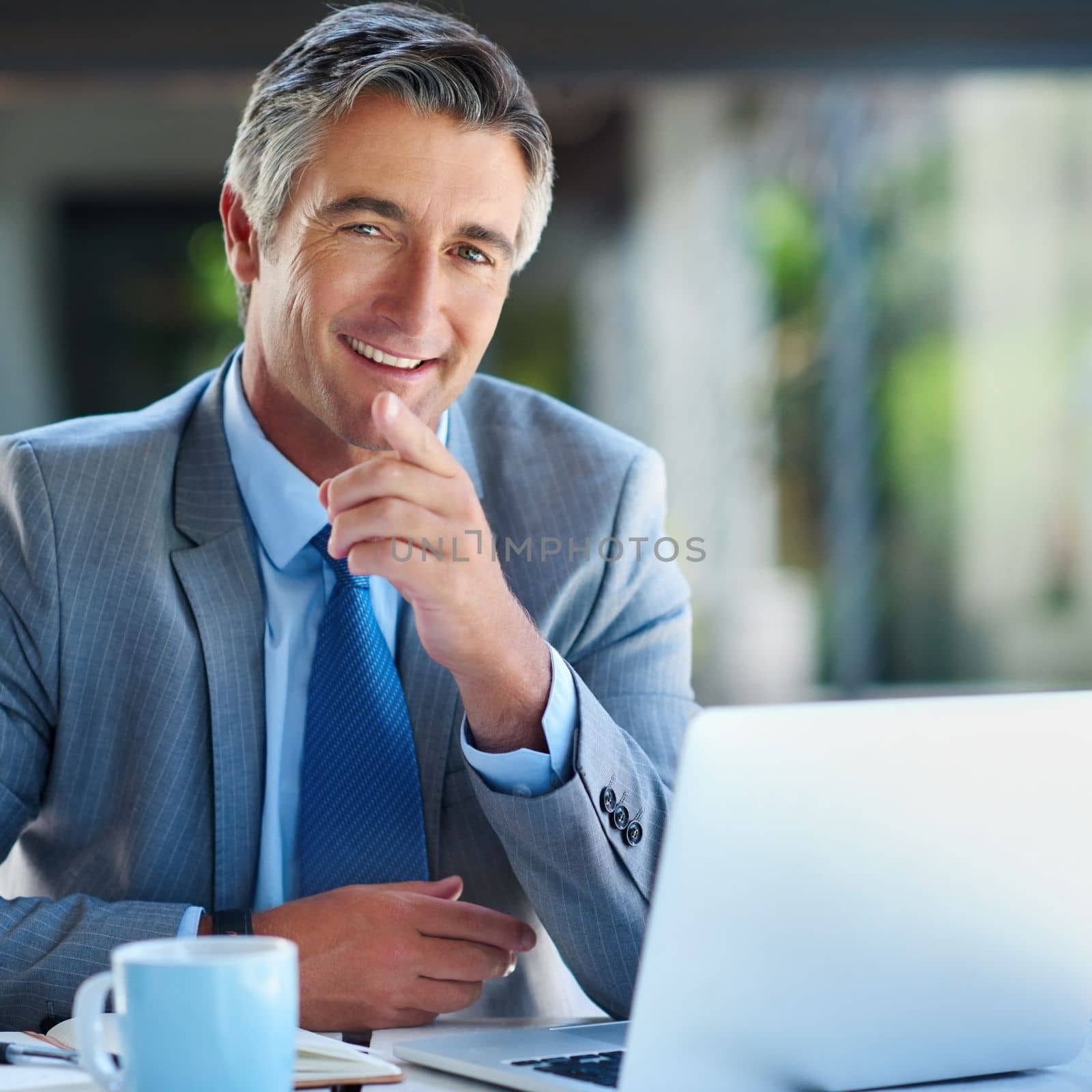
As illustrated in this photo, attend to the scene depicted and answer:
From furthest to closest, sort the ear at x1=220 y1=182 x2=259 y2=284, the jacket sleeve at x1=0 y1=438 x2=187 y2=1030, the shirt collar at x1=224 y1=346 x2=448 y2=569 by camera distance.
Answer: the ear at x1=220 y1=182 x2=259 y2=284
the shirt collar at x1=224 y1=346 x2=448 y2=569
the jacket sleeve at x1=0 y1=438 x2=187 y2=1030

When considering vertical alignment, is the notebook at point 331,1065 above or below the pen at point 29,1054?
above

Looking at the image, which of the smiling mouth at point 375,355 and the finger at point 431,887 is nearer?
the finger at point 431,887

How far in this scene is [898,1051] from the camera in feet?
2.93

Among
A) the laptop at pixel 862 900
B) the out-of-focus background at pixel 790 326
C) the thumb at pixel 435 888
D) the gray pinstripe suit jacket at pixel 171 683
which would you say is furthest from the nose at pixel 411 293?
the out-of-focus background at pixel 790 326

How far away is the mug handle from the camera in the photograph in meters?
0.74

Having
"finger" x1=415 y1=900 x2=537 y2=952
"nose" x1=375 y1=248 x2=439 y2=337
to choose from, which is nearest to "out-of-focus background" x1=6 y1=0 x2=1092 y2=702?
"nose" x1=375 y1=248 x2=439 y2=337

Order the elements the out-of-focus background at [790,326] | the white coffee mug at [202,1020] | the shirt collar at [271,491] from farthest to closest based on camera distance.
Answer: the out-of-focus background at [790,326] < the shirt collar at [271,491] < the white coffee mug at [202,1020]

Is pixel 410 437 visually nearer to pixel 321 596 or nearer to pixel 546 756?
pixel 546 756

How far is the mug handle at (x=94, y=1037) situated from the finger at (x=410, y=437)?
1.49 ft

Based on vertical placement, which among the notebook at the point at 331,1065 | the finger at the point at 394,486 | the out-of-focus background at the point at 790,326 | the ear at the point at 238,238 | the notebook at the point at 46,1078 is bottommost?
the notebook at the point at 46,1078

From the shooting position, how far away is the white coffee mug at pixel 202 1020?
2.27ft

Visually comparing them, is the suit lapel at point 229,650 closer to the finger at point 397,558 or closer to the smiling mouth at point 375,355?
the smiling mouth at point 375,355

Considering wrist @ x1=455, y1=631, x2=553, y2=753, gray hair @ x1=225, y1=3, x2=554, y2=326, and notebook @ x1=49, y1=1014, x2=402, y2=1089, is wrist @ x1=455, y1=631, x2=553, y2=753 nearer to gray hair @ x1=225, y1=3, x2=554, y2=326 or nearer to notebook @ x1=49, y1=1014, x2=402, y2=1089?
notebook @ x1=49, y1=1014, x2=402, y2=1089

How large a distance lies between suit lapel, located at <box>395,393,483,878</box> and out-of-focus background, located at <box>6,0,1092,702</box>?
8.80 ft
